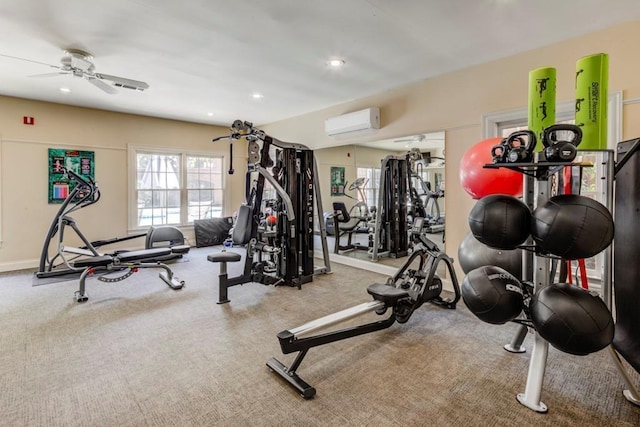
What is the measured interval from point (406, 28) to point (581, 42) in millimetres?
1701

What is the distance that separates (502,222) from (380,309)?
1381 mm

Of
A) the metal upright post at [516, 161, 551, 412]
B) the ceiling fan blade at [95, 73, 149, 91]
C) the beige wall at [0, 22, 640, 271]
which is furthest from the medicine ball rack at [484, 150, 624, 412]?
the ceiling fan blade at [95, 73, 149, 91]

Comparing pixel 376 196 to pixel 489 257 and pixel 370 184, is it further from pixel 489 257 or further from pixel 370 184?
pixel 489 257

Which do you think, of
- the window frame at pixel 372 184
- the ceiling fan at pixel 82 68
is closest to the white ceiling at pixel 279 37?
the ceiling fan at pixel 82 68

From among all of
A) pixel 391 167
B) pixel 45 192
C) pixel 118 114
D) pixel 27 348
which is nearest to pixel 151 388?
pixel 27 348

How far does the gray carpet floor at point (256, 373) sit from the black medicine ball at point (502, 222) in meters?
0.98

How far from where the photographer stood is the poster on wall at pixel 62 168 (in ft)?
17.5

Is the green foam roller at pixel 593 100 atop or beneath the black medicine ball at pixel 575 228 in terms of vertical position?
atop

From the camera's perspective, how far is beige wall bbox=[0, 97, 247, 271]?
501cm

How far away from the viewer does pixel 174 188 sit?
21.9ft

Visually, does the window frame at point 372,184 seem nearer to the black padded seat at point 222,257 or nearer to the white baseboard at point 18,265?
the black padded seat at point 222,257

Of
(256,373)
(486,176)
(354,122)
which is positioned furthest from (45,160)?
(486,176)

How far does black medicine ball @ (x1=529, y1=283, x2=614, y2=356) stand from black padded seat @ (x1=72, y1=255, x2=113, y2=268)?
4.45 metres

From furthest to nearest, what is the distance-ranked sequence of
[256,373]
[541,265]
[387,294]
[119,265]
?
[119,265] → [387,294] → [256,373] → [541,265]
